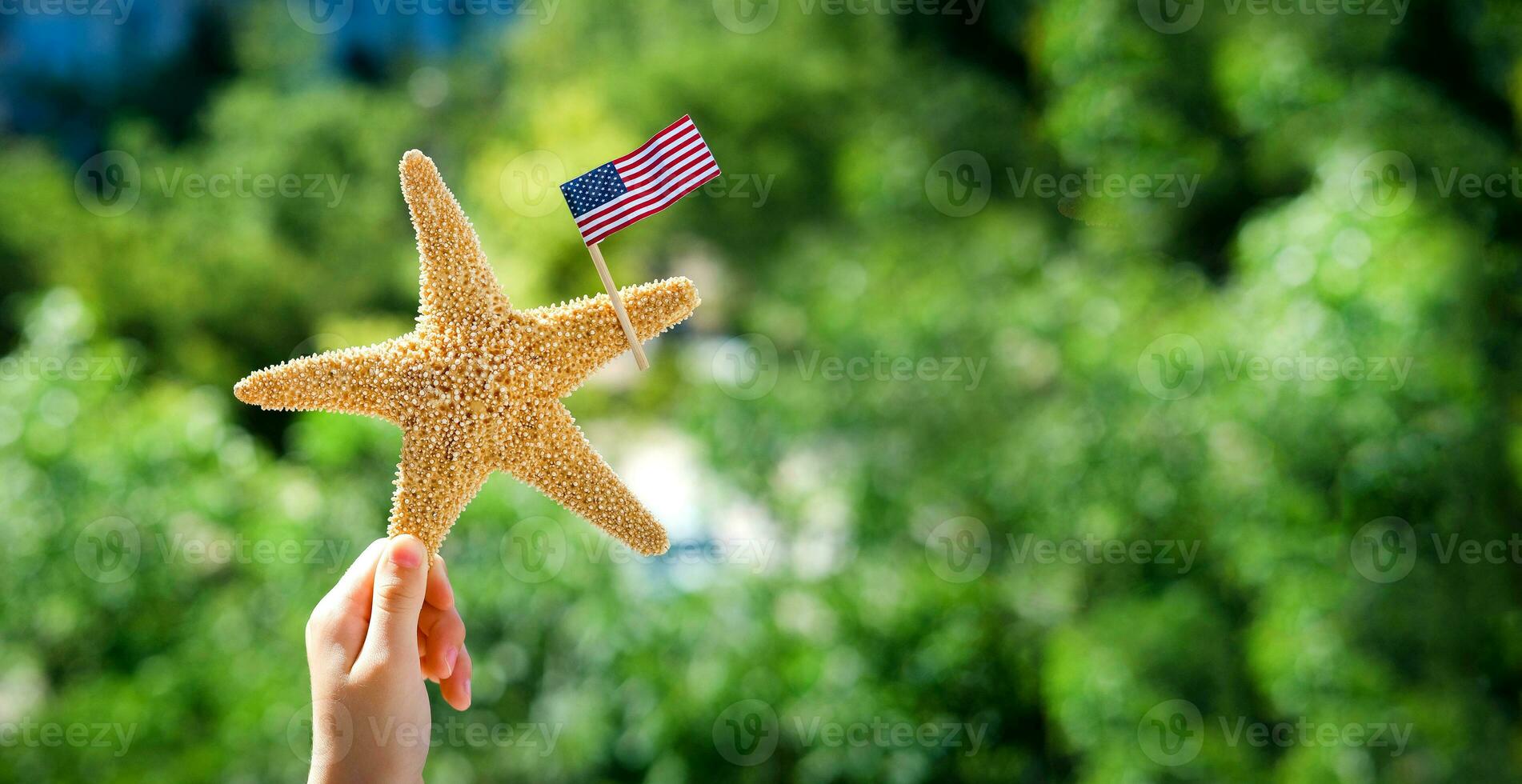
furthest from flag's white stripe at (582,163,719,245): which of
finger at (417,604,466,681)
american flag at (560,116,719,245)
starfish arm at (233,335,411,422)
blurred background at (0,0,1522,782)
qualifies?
blurred background at (0,0,1522,782)

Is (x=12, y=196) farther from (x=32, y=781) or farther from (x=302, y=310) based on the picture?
(x=32, y=781)

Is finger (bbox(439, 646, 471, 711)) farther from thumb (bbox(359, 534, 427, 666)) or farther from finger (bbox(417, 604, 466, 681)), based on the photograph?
thumb (bbox(359, 534, 427, 666))

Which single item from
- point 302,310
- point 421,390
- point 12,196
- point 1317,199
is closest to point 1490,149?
point 1317,199

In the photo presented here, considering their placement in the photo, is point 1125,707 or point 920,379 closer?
point 1125,707

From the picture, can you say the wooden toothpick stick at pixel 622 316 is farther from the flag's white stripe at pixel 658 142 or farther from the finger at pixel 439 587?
the finger at pixel 439 587

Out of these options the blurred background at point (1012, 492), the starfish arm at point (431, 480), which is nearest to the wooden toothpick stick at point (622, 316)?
the starfish arm at point (431, 480)

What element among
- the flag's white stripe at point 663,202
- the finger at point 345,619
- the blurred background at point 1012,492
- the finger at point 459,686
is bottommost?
the blurred background at point 1012,492
